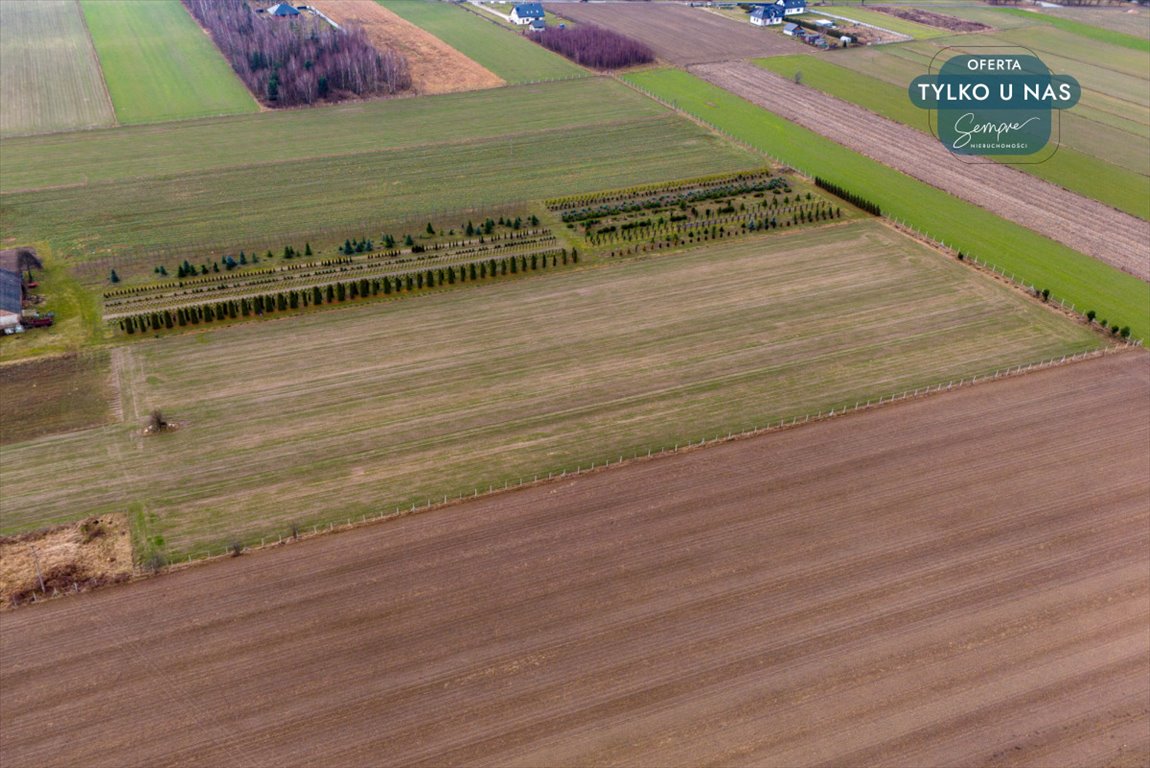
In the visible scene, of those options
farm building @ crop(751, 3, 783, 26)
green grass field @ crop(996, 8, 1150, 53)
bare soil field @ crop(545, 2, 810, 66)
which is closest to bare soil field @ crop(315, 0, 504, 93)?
bare soil field @ crop(545, 2, 810, 66)

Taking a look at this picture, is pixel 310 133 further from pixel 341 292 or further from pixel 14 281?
pixel 14 281

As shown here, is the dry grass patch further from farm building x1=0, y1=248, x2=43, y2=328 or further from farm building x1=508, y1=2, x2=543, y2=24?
farm building x1=508, y1=2, x2=543, y2=24

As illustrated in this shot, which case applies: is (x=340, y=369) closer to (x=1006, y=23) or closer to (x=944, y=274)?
(x=944, y=274)

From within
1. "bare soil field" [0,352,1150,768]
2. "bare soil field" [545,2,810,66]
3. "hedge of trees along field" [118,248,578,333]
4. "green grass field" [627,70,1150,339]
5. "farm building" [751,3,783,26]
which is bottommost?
"bare soil field" [0,352,1150,768]

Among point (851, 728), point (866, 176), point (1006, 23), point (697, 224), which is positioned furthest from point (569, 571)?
point (1006, 23)

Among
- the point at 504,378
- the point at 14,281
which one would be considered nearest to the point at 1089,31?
the point at 504,378

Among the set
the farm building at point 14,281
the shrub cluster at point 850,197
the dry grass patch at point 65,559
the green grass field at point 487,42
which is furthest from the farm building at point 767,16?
the dry grass patch at point 65,559

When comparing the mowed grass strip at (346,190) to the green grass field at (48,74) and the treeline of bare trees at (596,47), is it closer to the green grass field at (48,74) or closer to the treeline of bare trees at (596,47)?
the green grass field at (48,74)

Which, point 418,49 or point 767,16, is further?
point 767,16
